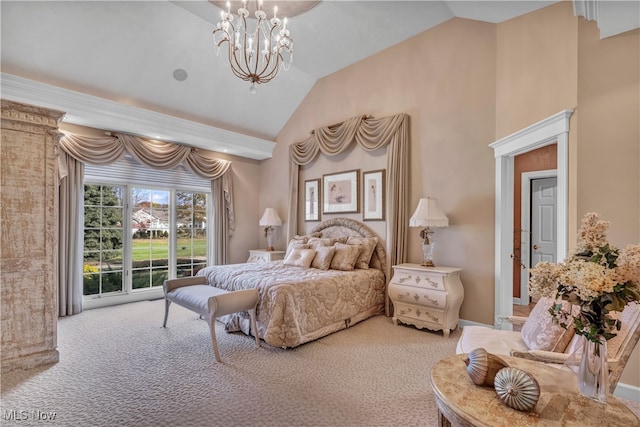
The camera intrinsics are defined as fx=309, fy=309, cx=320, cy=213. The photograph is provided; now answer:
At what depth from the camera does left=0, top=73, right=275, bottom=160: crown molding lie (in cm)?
367

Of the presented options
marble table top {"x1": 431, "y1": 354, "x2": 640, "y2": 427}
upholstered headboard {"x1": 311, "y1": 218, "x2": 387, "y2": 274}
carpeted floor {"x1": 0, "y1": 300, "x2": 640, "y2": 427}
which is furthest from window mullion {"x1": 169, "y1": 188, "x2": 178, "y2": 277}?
marble table top {"x1": 431, "y1": 354, "x2": 640, "y2": 427}

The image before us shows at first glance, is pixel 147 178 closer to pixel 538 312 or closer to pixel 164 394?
pixel 164 394

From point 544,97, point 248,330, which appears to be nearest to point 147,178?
point 248,330

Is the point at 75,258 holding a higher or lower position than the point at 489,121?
lower

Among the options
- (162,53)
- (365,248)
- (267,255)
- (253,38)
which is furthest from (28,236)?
(365,248)

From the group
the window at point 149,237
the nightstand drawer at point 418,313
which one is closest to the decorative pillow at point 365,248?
the nightstand drawer at point 418,313

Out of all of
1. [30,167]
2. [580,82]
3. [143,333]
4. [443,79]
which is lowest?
[143,333]

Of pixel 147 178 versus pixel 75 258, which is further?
pixel 147 178

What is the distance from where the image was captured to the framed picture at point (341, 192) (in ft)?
16.1

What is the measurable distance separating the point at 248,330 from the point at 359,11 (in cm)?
402

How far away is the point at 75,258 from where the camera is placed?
14.1 feet

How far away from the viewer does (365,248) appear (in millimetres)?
4438

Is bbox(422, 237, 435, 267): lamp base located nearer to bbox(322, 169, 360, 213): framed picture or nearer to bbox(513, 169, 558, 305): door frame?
bbox(322, 169, 360, 213): framed picture

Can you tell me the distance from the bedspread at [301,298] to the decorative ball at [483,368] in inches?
79.6
